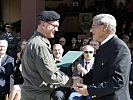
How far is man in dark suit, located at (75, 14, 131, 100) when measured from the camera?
10.4 ft

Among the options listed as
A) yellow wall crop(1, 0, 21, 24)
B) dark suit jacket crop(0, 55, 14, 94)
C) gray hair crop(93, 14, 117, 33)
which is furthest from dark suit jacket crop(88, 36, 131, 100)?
yellow wall crop(1, 0, 21, 24)

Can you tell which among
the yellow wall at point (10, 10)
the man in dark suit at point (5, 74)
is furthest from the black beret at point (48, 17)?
the yellow wall at point (10, 10)

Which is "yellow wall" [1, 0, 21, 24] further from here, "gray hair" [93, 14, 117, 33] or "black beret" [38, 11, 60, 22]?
"gray hair" [93, 14, 117, 33]

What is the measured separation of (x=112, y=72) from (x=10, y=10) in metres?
Answer: 12.1

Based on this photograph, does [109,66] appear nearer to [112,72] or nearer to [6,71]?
[112,72]

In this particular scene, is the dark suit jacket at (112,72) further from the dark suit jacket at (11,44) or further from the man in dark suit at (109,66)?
the dark suit jacket at (11,44)

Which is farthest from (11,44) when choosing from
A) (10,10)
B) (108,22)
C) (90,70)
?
(10,10)

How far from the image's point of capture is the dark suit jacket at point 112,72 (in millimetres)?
3168

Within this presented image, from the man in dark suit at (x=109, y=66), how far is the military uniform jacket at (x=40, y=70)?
1.22ft

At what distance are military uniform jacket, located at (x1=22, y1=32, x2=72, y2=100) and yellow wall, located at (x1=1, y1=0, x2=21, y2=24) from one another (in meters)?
10.9

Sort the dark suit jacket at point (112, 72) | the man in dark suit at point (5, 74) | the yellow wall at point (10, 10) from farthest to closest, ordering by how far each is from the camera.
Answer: the yellow wall at point (10, 10), the man in dark suit at point (5, 74), the dark suit jacket at point (112, 72)

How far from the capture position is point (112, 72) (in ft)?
10.5

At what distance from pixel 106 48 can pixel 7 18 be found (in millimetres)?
11931

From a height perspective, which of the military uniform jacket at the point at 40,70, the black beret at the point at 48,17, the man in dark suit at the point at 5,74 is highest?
the black beret at the point at 48,17
